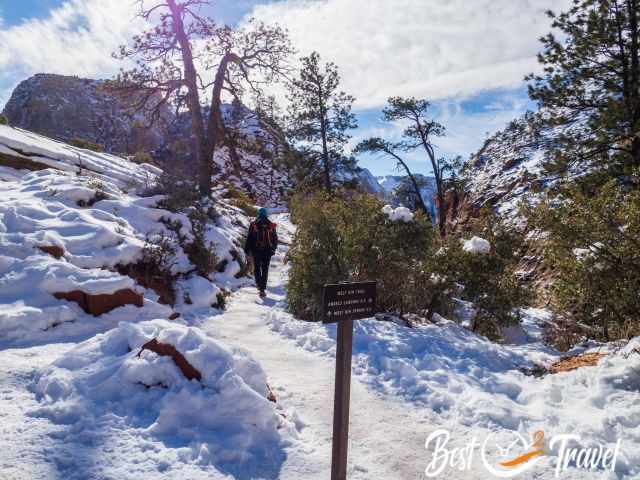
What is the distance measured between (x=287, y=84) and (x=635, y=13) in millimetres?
8920

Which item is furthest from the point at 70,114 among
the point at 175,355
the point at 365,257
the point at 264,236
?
the point at 175,355

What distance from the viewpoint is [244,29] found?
1202 cm

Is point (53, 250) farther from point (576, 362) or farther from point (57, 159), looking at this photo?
point (576, 362)

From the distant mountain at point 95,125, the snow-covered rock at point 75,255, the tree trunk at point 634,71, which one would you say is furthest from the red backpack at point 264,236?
the distant mountain at point 95,125

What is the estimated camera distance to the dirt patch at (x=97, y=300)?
14.7ft

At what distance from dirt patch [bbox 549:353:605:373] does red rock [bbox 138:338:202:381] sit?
385 cm

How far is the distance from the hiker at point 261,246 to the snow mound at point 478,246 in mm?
3872

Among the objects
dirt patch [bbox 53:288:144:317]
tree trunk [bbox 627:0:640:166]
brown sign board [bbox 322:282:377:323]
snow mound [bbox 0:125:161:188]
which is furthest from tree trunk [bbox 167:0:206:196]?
tree trunk [bbox 627:0:640:166]

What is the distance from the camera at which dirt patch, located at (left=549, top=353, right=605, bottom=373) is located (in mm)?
4298

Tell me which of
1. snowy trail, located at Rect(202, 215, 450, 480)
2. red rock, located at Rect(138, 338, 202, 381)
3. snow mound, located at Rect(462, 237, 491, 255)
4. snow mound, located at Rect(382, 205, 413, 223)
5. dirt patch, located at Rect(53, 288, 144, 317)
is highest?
snow mound, located at Rect(382, 205, 413, 223)

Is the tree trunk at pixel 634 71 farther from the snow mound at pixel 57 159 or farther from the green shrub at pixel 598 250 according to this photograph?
the snow mound at pixel 57 159

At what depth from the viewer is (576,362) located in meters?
4.57

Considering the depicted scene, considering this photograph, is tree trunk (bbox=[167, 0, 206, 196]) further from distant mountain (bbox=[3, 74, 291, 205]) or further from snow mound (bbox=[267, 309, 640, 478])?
distant mountain (bbox=[3, 74, 291, 205])

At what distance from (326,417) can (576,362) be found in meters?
3.10
